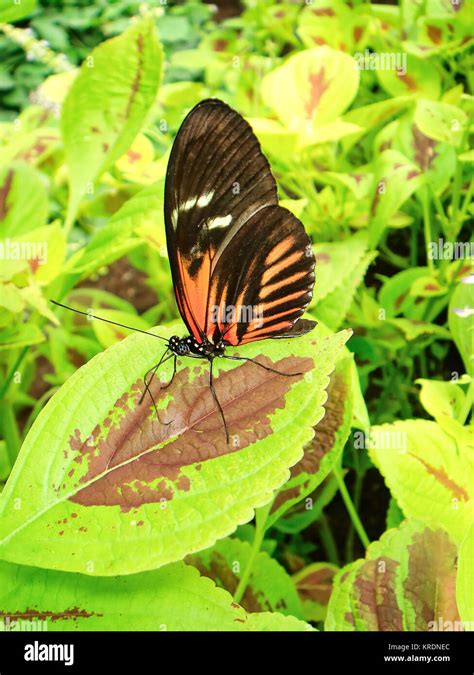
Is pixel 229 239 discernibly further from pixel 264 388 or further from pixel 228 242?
pixel 264 388

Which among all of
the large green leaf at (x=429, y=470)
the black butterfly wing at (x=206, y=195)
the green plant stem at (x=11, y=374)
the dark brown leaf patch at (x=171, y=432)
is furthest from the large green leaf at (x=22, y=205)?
the large green leaf at (x=429, y=470)

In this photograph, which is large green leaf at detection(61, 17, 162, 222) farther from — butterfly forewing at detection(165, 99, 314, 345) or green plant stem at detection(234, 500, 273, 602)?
green plant stem at detection(234, 500, 273, 602)

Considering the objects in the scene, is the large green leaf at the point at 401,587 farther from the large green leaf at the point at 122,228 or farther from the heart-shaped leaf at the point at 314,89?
the heart-shaped leaf at the point at 314,89

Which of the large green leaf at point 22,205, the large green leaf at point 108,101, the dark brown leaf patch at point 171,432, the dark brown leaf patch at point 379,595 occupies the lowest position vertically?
the dark brown leaf patch at point 379,595

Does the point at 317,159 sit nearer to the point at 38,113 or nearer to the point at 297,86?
the point at 297,86

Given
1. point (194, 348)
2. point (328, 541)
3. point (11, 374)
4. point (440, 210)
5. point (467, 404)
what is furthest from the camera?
point (328, 541)

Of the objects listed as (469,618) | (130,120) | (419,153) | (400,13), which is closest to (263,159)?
(130,120)

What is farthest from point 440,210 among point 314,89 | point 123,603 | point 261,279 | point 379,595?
point 123,603
